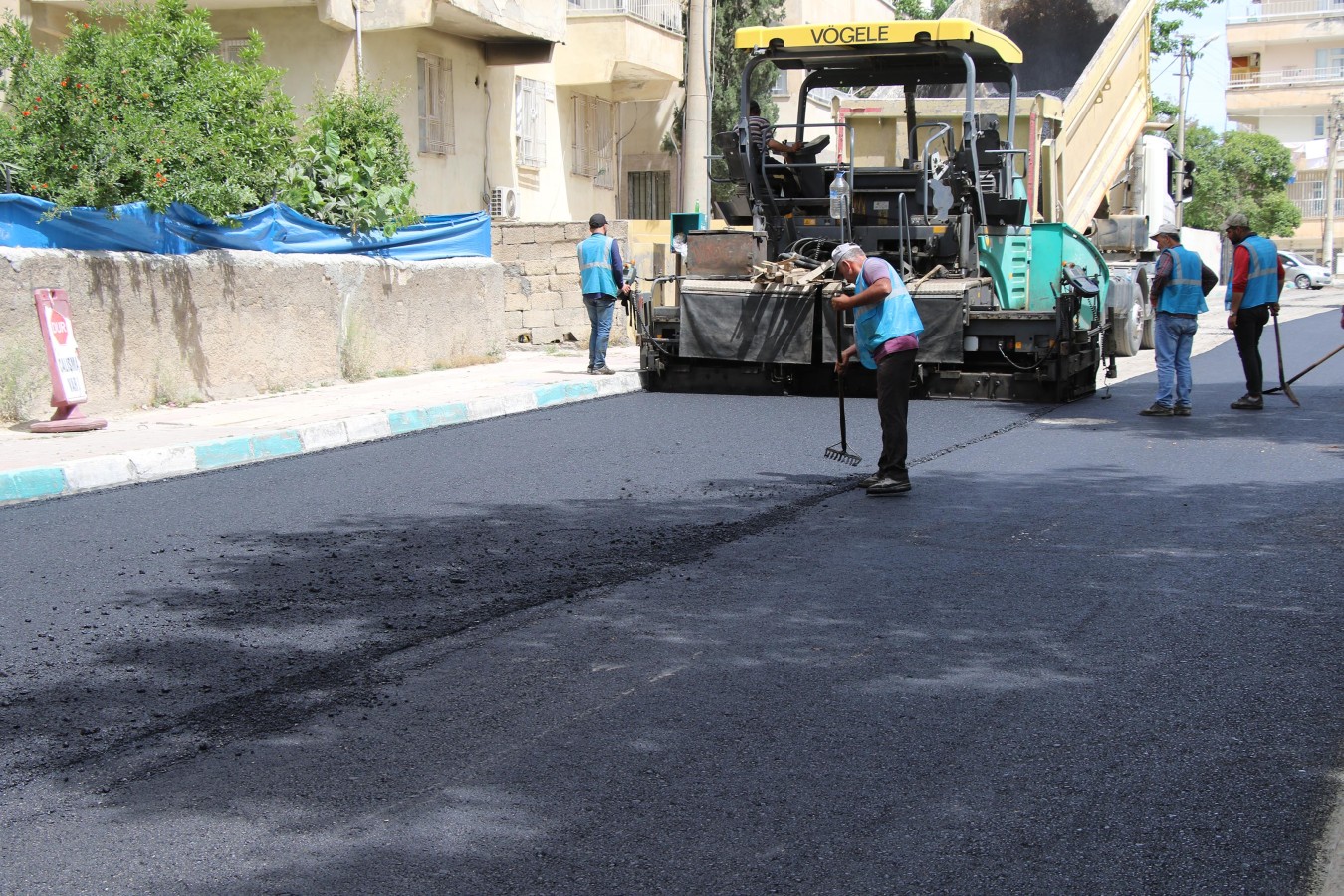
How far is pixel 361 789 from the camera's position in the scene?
11.9 feet

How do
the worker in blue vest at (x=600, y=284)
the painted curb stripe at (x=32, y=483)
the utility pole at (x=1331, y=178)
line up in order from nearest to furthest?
the painted curb stripe at (x=32, y=483) < the worker in blue vest at (x=600, y=284) < the utility pole at (x=1331, y=178)

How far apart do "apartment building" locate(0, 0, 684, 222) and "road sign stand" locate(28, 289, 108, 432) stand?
20.8ft

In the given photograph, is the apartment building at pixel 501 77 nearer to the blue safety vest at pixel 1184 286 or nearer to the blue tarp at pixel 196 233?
the blue tarp at pixel 196 233

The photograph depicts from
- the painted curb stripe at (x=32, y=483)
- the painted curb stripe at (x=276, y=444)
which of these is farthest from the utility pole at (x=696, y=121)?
the painted curb stripe at (x=32, y=483)

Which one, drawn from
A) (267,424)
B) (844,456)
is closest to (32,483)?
(267,424)

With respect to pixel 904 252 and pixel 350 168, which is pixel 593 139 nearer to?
pixel 350 168

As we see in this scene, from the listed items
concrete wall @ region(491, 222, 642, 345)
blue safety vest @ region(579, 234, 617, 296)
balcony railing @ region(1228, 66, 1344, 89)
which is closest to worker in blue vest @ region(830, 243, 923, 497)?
blue safety vest @ region(579, 234, 617, 296)

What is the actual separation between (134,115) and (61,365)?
227 centimetres

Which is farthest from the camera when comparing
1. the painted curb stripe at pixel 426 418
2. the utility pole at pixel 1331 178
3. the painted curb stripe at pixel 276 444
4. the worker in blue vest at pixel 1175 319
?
the utility pole at pixel 1331 178

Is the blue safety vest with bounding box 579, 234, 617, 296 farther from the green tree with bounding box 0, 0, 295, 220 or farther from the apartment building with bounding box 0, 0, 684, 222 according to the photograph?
the green tree with bounding box 0, 0, 295, 220

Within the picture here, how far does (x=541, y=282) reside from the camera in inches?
739

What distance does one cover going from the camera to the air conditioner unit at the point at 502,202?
22.3m

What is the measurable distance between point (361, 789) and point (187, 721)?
0.83 m

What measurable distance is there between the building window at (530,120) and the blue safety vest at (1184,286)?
45.7 feet
